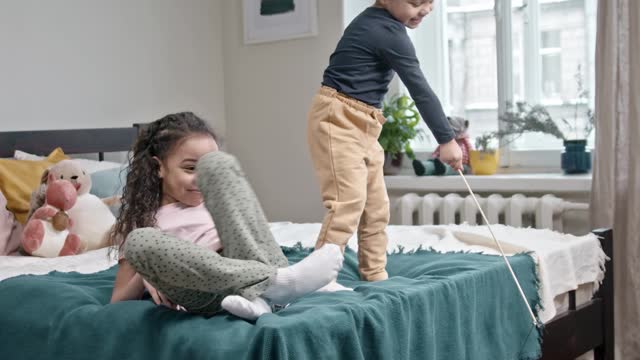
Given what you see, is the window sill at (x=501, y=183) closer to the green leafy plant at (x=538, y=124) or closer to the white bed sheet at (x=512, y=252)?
the green leafy plant at (x=538, y=124)

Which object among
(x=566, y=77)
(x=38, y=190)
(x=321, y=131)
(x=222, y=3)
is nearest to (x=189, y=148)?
(x=321, y=131)

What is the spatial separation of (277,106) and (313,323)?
8.29 ft

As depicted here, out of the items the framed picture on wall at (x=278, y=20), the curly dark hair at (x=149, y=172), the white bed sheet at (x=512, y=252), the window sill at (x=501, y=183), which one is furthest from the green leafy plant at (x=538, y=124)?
the curly dark hair at (x=149, y=172)

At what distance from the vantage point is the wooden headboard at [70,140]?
3.01m

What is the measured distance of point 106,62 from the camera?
3.51 meters

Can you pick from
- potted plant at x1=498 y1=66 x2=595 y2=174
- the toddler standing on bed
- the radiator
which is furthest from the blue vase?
the toddler standing on bed

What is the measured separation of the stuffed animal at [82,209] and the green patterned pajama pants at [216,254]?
47.5 inches

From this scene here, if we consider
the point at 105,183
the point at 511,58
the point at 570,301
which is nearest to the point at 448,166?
the point at 511,58

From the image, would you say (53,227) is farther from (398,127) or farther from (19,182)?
(398,127)

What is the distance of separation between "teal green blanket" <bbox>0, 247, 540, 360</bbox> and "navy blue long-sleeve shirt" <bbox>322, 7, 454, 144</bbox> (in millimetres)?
375

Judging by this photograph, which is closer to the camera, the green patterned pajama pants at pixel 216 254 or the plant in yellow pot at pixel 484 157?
the green patterned pajama pants at pixel 216 254

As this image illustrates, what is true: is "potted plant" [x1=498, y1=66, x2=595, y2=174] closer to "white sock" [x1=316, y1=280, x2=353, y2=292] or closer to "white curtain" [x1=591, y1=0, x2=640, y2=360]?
"white curtain" [x1=591, y1=0, x2=640, y2=360]

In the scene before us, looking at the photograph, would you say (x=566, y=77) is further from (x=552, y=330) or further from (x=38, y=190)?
(x=38, y=190)

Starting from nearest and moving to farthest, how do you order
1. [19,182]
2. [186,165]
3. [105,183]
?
[186,165] < [19,182] < [105,183]
